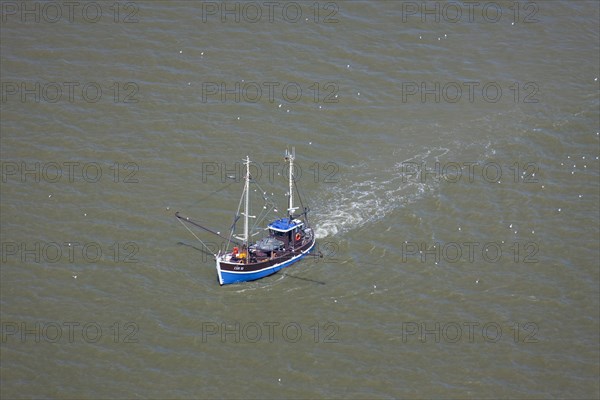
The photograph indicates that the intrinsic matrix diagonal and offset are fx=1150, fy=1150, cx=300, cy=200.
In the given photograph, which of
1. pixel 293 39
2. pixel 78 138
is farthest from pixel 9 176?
pixel 293 39

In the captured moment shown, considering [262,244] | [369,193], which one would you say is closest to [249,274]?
[262,244]

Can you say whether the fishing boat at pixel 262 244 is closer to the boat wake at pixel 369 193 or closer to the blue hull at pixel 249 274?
the blue hull at pixel 249 274

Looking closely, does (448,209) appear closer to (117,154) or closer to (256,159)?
(256,159)

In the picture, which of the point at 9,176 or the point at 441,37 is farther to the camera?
the point at 441,37

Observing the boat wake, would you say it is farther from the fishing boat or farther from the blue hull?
Answer: the blue hull

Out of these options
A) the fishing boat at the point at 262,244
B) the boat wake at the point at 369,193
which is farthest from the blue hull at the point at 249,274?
the boat wake at the point at 369,193

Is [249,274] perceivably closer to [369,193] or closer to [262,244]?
[262,244]

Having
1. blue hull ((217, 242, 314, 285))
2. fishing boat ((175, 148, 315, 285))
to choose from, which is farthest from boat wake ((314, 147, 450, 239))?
blue hull ((217, 242, 314, 285))
